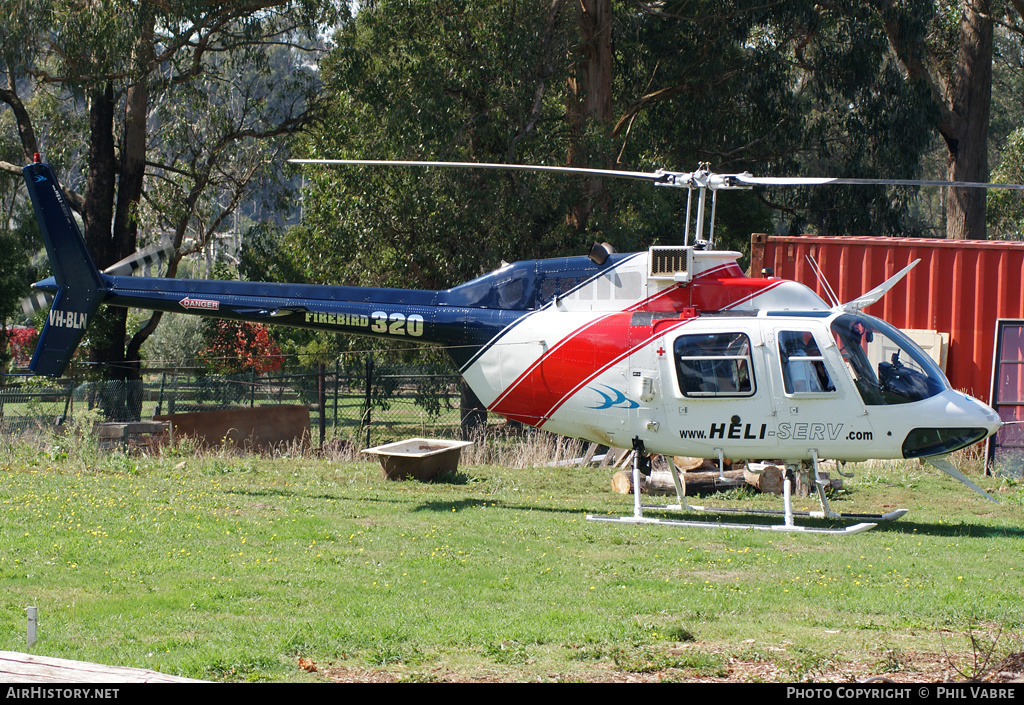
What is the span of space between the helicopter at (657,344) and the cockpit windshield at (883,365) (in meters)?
0.02

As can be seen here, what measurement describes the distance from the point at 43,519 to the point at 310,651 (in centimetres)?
568

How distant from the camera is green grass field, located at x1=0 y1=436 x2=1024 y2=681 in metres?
6.12

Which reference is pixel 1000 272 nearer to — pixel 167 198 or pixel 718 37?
pixel 718 37

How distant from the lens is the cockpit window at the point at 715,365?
1115 cm

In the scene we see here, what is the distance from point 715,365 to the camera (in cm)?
1128

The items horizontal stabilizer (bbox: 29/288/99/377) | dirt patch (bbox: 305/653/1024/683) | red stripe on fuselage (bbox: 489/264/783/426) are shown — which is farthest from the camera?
horizontal stabilizer (bbox: 29/288/99/377)

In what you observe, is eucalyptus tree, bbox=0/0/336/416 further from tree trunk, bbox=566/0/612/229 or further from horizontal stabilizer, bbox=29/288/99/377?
horizontal stabilizer, bbox=29/288/99/377

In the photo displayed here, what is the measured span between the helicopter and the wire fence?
6066 mm

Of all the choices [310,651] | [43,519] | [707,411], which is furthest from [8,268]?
[310,651]

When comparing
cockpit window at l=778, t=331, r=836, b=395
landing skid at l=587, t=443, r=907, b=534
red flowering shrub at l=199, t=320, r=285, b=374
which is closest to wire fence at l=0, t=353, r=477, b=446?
red flowering shrub at l=199, t=320, r=285, b=374

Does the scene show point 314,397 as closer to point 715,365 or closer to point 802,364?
point 715,365

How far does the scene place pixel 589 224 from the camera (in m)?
21.5

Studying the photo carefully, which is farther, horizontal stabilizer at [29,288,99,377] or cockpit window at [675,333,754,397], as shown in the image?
horizontal stabilizer at [29,288,99,377]

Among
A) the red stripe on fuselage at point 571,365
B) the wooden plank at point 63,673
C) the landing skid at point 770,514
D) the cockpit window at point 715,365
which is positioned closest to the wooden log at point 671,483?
the landing skid at point 770,514
